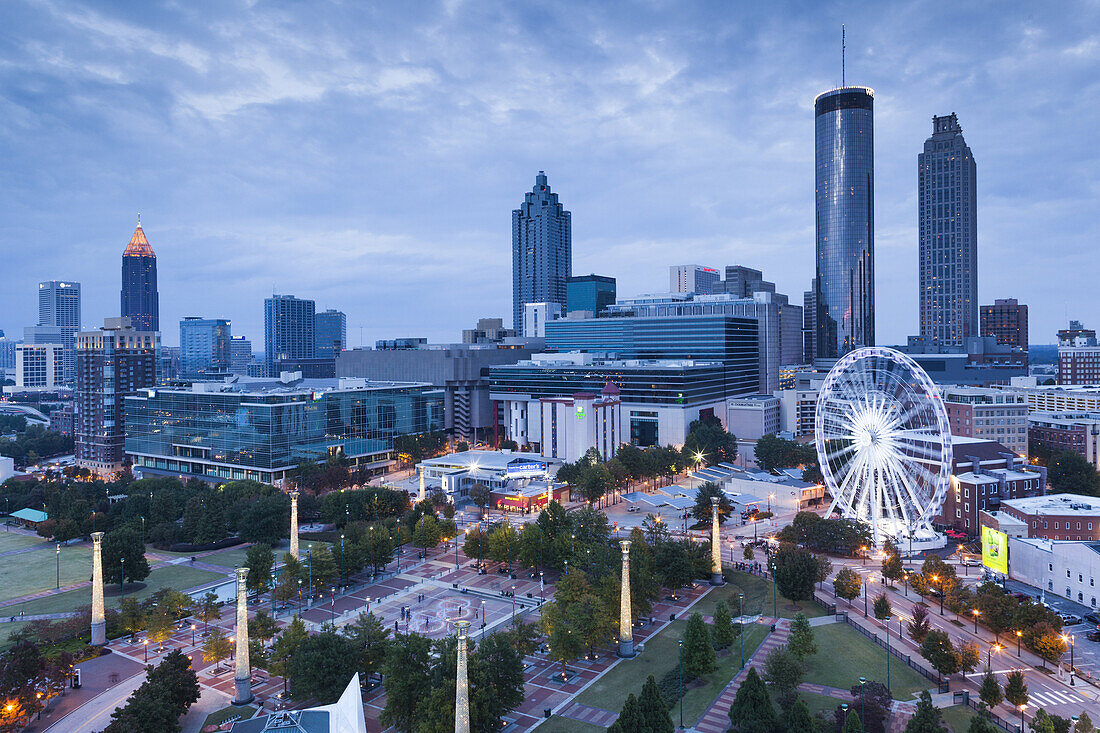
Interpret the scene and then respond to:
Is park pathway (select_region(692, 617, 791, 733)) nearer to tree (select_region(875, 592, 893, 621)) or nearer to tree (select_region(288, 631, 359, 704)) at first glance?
tree (select_region(875, 592, 893, 621))

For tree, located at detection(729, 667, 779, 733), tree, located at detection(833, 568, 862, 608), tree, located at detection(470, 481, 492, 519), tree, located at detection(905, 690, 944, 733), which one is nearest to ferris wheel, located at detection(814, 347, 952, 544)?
tree, located at detection(833, 568, 862, 608)

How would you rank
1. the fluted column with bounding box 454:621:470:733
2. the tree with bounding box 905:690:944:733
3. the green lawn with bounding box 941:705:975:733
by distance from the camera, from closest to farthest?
1. the tree with bounding box 905:690:944:733
2. the fluted column with bounding box 454:621:470:733
3. the green lawn with bounding box 941:705:975:733

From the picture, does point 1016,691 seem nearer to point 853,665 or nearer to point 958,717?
point 958,717

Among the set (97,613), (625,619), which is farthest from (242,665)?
(625,619)

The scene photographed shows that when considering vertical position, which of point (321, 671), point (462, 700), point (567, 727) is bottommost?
point (567, 727)

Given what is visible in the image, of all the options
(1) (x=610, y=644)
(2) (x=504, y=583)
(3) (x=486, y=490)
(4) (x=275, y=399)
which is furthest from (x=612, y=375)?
(1) (x=610, y=644)

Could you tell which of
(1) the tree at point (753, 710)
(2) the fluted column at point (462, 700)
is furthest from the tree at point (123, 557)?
(1) the tree at point (753, 710)

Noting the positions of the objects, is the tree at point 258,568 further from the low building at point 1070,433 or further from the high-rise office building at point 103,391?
the low building at point 1070,433
